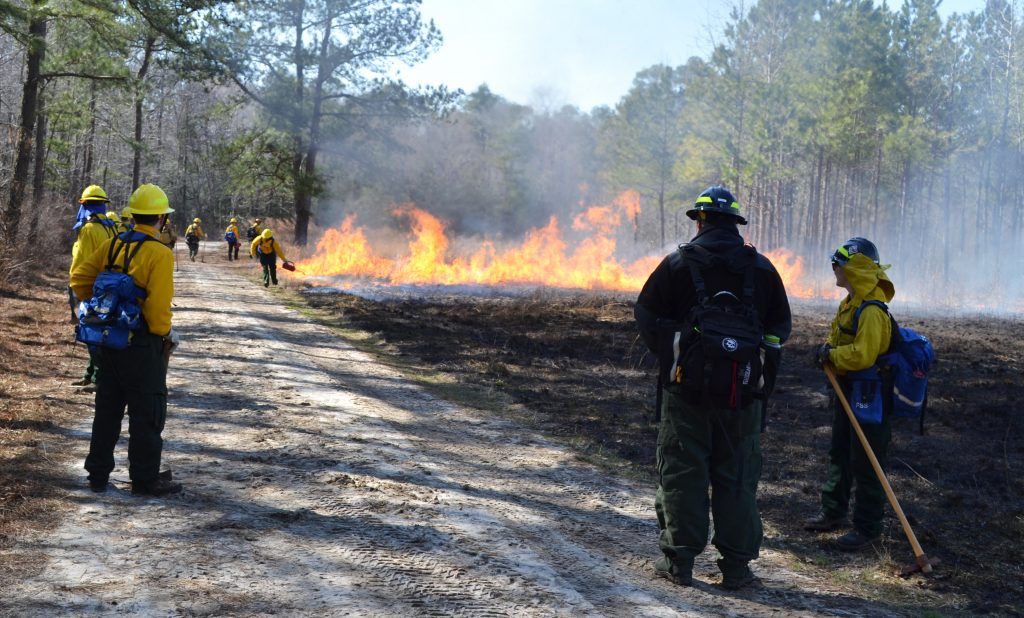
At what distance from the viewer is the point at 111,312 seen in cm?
513

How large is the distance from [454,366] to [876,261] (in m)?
7.25

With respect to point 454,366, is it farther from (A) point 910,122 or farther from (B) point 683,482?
(A) point 910,122

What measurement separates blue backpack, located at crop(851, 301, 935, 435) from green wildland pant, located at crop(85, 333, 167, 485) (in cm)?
455

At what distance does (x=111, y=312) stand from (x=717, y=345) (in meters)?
3.68

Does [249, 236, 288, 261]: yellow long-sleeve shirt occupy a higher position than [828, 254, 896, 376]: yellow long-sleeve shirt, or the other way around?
[249, 236, 288, 261]: yellow long-sleeve shirt

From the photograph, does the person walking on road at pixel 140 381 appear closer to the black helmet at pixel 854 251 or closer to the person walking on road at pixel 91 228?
the person walking on road at pixel 91 228

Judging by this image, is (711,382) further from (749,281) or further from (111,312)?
(111,312)

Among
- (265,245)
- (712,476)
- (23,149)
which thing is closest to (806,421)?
(712,476)

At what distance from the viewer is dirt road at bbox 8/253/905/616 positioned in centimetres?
391

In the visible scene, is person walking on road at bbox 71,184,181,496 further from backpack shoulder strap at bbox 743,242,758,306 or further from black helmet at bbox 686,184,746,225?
backpack shoulder strap at bbox 743,242,758,306

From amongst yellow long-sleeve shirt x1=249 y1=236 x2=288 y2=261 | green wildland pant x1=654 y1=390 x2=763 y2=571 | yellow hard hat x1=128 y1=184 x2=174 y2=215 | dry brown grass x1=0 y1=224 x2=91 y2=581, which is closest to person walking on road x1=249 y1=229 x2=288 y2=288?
yellow long-sleeve shirt x1=249 y1=236 x2=288 y2=261

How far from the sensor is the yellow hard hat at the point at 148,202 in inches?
215

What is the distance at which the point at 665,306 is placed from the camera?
4.46m

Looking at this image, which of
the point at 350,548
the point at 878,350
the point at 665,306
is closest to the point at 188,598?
the point at 350,548
